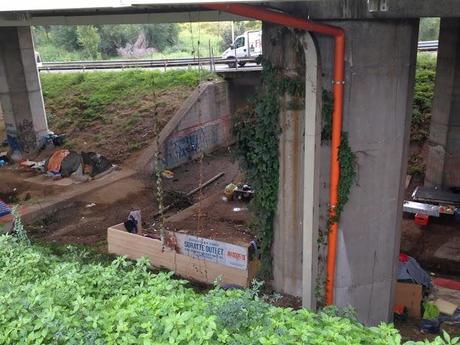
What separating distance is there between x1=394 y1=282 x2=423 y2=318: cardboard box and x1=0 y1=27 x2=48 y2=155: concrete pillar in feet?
66.7

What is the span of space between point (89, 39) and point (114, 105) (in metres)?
24.5

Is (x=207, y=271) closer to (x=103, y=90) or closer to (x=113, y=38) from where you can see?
(x=103, y=90)

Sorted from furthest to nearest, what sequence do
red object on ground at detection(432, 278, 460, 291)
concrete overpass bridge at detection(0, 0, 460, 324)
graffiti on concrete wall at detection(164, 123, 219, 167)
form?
graffiti on concrete wall at detection(164, 123, 219, 167)
red object on ground at detection(432, 278, 460, 291)
concrete overpass bridge at detection(0, 0, 460, 324)

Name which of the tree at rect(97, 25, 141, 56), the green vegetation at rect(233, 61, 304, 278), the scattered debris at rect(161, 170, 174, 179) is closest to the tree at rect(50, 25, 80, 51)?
the tree at rect(97, 25, 141, 56)

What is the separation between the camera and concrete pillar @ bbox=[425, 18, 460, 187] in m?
16.7

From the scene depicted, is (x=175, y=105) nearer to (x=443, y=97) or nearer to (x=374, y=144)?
(x=443, y=97)

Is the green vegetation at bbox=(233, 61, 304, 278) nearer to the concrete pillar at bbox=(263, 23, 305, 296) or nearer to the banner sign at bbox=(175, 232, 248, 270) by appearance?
the concrete pillar at bbox=(263, 23, 305, 296)

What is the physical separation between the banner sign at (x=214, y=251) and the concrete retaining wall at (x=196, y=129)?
34.9ft

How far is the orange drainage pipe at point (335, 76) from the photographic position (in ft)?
23.6

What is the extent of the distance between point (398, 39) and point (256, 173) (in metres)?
3.92

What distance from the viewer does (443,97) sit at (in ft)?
56.9

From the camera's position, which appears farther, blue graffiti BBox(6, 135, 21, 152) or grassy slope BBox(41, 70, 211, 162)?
grassy slope BBox(41, 70, 211, 162)

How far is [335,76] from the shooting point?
8578 millimetres

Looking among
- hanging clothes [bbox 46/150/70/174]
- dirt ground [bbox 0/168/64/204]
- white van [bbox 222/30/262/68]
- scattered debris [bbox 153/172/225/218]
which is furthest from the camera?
white van [bbox 222/30/262/68]
